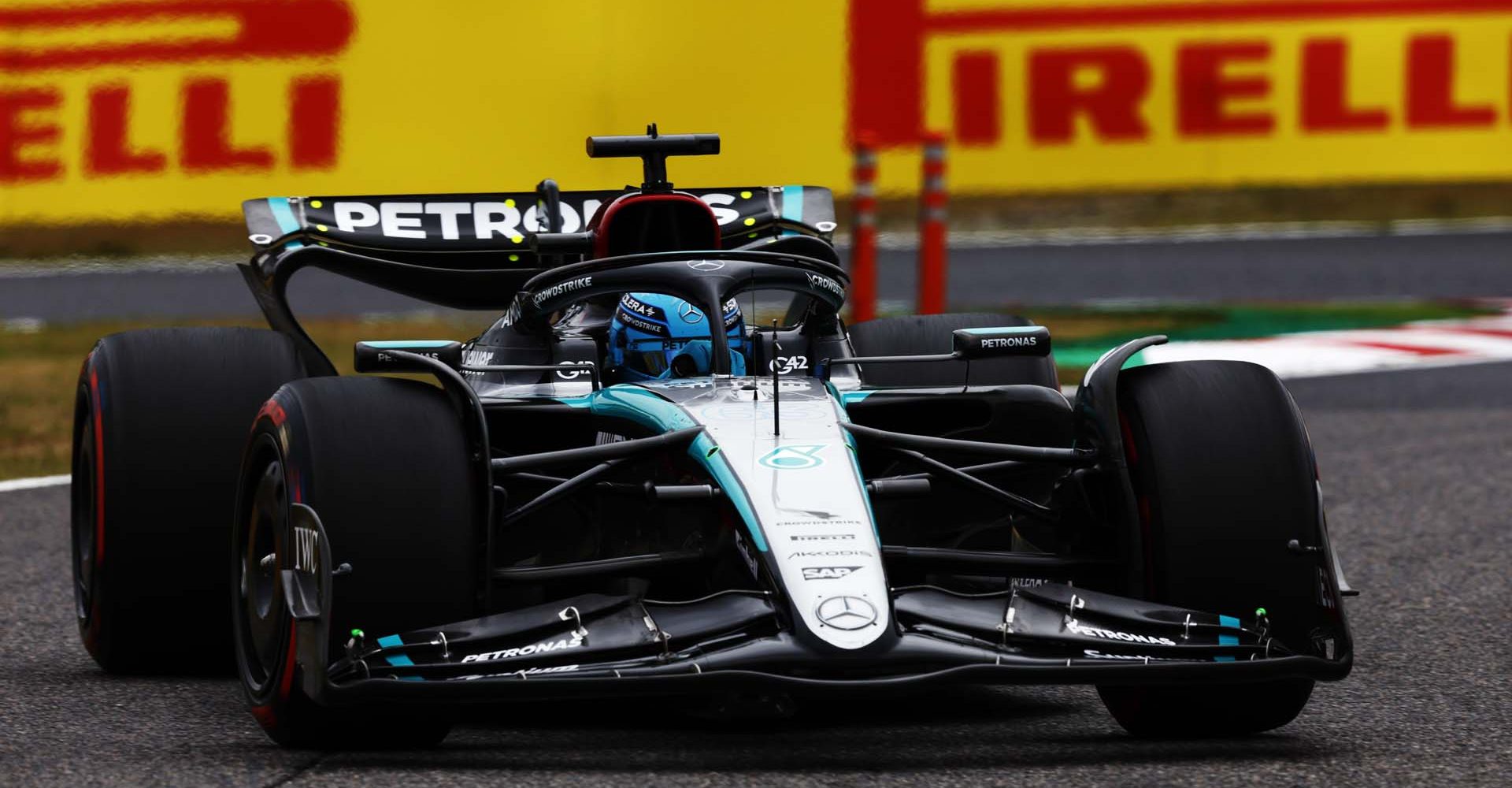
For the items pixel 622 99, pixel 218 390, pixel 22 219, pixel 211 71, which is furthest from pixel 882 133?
pixel 218 390

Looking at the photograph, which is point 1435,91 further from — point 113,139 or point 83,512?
point 83,512

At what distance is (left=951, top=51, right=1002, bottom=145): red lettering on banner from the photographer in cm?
1630

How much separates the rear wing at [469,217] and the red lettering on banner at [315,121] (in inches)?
313

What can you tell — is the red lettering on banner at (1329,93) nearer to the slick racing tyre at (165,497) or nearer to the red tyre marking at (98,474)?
the slick racing tyre at (165,497)

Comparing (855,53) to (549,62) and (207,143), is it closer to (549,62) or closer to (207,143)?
(549,62)

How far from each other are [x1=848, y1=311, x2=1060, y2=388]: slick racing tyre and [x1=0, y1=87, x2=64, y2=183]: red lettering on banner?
9475 millimetres

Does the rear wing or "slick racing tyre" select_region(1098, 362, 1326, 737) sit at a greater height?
the rear wing

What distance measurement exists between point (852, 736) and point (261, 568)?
50.1 inches

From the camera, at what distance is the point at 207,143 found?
15.5 meters

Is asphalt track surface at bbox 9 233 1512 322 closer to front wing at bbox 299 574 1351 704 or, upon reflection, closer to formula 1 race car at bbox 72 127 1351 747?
formula 1 race car at bbox 72 127 1351 747

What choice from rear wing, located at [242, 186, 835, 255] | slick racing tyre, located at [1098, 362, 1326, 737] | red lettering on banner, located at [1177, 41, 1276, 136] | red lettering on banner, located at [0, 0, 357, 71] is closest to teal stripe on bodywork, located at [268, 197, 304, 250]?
rear wing, located at [242, 186, 835, 255]

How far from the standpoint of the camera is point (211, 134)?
15508 mm

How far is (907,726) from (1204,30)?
470 inches

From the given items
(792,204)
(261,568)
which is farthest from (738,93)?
(261,568)
